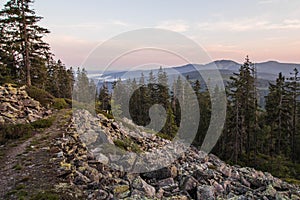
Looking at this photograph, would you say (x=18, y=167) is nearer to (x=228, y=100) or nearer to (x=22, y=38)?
(x=22, y=38)

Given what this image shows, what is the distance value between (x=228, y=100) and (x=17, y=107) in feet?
111

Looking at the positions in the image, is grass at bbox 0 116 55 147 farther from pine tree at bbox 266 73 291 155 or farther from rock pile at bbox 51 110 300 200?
pine tree at bbox 266 73 291 155

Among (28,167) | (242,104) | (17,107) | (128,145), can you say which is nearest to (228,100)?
(242,104)

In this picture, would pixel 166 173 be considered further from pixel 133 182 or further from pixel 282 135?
pixel 282 135

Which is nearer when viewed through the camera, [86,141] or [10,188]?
[10,188]

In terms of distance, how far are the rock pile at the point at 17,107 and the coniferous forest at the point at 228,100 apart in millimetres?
3597

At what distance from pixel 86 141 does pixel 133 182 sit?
5.84 meters

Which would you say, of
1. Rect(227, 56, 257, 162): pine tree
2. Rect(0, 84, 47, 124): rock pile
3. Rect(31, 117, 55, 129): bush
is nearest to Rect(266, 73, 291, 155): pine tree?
Rect(227, 56, 257, 162): pine tree

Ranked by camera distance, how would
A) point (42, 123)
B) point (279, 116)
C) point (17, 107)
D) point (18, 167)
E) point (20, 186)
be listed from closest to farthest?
point (20, 186)
point (18, 167)
point (42, 123)
point (17, 107)
point (279, 116)

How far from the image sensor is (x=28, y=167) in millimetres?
11344

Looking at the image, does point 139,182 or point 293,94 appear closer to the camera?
point 139,182

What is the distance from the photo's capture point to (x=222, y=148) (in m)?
44.3

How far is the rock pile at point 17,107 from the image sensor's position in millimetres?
17891

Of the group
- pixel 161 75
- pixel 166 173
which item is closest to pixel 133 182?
pixel 166 173
